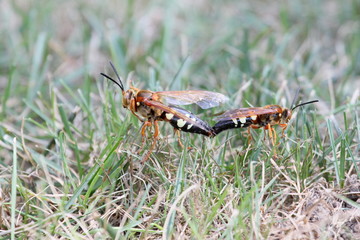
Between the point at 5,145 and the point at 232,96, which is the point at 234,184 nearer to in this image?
the point at 232,96

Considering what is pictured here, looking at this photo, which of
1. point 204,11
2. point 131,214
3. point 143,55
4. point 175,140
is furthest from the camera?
point 204,11

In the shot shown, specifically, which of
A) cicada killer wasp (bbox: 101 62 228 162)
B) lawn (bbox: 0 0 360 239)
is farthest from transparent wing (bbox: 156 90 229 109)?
lawn (bbox: 0 0 360 239)

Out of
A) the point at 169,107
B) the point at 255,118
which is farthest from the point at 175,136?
the point at 255,118

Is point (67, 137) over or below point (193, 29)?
below

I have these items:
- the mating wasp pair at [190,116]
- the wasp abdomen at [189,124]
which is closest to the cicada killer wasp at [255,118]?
the mating wasp pair at [190,116]

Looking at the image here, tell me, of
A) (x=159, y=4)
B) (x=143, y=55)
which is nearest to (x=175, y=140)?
(x=143, y=55)

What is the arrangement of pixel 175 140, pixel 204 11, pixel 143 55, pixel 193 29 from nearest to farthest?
pixel 175 140 → pixel 143 55 → pixel 193 29 → pixel 204 11

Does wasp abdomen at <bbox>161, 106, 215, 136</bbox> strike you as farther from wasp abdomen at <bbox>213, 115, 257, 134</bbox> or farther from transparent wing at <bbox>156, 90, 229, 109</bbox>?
transparent wing at <bbox>156, 90, 229, 109</bbox>
